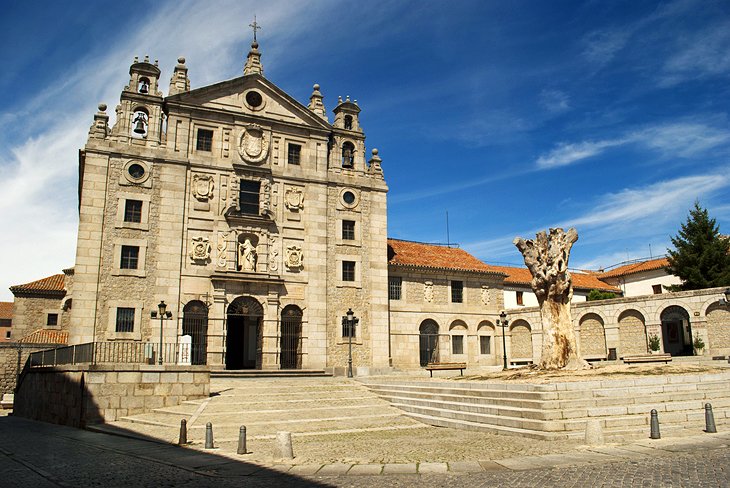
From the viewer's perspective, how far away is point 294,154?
35.7 meters

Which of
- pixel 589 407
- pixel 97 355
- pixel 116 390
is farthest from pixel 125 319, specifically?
pixel 589 407

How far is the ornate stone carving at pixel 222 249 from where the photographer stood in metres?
32.0

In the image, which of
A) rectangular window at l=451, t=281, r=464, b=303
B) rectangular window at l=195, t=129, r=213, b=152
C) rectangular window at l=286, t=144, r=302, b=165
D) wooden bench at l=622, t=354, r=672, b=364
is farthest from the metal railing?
wooden bench at l=622, t=354, r=672, b=364

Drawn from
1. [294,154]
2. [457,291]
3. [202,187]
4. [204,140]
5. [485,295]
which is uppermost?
[204,140]

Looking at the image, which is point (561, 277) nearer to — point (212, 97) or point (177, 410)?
point (177, 410)

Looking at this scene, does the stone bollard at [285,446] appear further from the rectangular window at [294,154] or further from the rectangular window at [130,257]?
the rectangular window at [294,154]

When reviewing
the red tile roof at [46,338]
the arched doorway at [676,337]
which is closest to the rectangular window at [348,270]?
the red tile roof at [46,338]

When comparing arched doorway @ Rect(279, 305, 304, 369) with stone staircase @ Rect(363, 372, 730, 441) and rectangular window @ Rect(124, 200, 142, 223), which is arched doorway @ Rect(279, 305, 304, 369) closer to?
rectangular window @ Rect(124, 200, 142, 223)

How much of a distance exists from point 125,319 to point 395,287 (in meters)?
16.6

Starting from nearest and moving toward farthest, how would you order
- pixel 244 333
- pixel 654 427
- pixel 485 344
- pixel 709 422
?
pixel 654 427 < pixel 709 422 < pixel 244 333 < pixel 485 344

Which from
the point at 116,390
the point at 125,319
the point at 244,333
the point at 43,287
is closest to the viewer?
the point at 116,390

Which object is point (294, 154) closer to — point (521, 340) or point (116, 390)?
point (116, 390)

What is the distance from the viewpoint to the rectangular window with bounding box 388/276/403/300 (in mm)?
37844

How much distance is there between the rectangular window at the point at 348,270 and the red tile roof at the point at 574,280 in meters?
15.7
